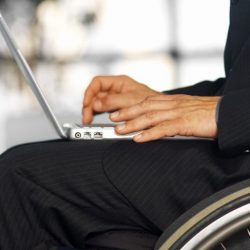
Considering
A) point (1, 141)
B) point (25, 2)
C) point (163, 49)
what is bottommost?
point (1, 141)

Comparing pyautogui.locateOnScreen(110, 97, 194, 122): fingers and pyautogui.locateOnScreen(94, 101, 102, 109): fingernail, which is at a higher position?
pyautogui.locateOnScreen(110, 97, 194, 122): fingers

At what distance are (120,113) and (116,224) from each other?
189mm

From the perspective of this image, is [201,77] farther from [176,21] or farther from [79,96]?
[79,96]

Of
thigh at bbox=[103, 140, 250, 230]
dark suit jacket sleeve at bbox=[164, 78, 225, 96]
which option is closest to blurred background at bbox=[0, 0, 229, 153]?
dark suit jacket sleeve at bbox=[164, 78, 225, 96]

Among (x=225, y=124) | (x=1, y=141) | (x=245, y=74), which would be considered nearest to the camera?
(x=225, y=124)

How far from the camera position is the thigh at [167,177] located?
1.34 meters

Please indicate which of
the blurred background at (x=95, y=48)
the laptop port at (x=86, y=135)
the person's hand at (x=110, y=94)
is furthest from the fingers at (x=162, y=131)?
the blurred background at (x=95, y=48)

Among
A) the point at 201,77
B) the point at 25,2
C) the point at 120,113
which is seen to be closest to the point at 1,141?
the point at 25,2

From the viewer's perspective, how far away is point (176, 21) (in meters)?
5.61

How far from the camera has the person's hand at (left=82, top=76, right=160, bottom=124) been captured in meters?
1.69

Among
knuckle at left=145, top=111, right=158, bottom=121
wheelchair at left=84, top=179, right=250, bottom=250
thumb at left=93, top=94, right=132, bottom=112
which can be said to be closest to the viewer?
wheelchair at left=84, top=179, right=250, bottom=250

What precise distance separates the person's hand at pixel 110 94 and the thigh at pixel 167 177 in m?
0.35

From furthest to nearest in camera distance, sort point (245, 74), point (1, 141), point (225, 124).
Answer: point (1, 141), point (245, 74), point (225, 124)

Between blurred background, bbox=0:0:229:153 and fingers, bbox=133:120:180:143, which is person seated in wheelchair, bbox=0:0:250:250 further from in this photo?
blurred background, bbox=0:0:229:153
